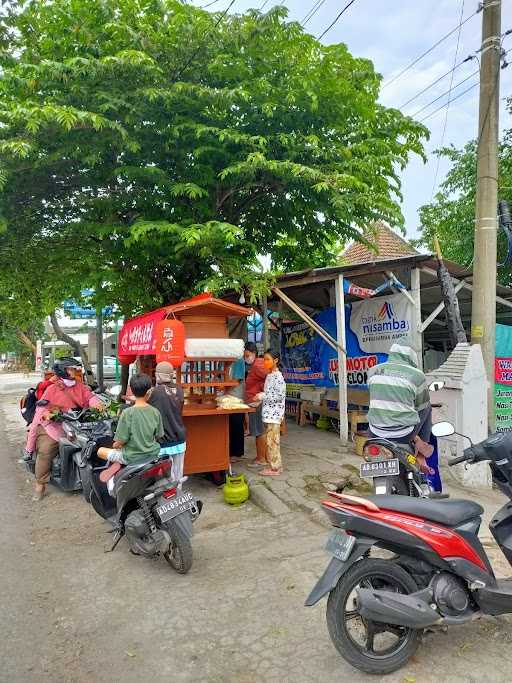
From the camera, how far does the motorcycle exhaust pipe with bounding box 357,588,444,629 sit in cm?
246

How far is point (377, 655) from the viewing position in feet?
8.52

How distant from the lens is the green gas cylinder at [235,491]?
5609 millimetres

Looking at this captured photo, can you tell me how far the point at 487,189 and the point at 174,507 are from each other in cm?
530

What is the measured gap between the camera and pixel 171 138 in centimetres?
676

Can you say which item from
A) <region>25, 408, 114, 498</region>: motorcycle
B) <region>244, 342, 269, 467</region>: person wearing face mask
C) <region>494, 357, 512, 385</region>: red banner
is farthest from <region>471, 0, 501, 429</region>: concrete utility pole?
<region>25, 408, 114, 498</region>: motorcycle

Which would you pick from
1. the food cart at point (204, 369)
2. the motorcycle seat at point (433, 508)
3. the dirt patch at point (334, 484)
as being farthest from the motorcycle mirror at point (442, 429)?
the food cart at point (204, 369)

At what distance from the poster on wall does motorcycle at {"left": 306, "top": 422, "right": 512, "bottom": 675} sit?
205 inches

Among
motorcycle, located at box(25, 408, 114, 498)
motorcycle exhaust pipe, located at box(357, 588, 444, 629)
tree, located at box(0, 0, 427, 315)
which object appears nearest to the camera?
motorcycle exhaust pipe, located at box(357, 588, 444, 629)

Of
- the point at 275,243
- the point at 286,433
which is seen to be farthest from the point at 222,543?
the point at 275,243

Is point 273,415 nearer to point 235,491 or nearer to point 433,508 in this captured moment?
point 235,491

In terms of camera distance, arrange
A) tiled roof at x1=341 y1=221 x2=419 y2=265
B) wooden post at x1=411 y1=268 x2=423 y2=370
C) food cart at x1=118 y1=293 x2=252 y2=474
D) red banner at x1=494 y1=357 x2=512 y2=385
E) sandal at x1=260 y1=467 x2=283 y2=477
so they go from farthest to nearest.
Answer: tiled roof at x1=341 y1=221 x2=419 y2=265 → wooden post at x1=411 y1=268 x2=423 y2=370 → red banner at x1=494 y1=357 x2=512 y2=385 → sandal at x1=260 y1=467 x2=283 y2=477 → food cart at x1=118 y1=293 x2=252 y2=474

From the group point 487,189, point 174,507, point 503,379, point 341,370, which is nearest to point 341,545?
point 174,507

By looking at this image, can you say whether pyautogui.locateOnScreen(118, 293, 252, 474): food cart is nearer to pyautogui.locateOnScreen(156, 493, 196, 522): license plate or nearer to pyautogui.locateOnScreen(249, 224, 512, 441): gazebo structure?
pyautogui.locateOnScreen(156, 493, 196, 522): license plate

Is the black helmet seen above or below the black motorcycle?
above
